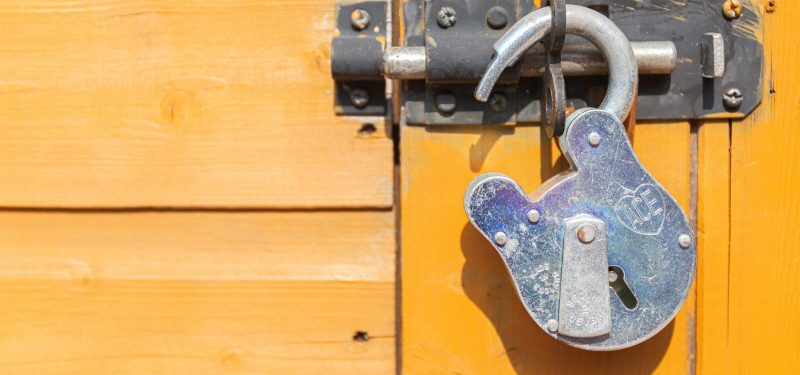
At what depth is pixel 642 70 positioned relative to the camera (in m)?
0.52

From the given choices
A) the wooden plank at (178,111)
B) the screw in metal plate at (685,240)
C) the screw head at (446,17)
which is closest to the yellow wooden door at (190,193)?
the wooden plank at (178,111)

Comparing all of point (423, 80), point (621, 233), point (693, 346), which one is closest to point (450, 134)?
point (423, 80)

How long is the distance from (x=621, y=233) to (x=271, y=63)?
13.0 inches

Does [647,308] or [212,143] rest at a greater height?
[212,143]

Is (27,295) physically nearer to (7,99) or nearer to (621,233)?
(7,99)

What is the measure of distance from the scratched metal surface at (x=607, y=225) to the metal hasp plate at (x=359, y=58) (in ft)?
0.42

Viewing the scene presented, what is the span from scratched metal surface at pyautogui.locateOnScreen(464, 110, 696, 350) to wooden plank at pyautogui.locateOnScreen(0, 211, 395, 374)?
0.13 meters

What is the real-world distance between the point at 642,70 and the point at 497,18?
4.9 inches

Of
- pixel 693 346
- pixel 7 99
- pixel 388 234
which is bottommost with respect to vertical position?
pixel 693 346

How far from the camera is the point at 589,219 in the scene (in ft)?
1.64

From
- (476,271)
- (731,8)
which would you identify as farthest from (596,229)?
(731,8)

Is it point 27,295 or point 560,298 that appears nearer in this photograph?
point 560,298

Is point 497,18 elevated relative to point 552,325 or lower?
elevated

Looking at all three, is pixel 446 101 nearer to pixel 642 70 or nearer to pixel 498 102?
pixel 498 102
